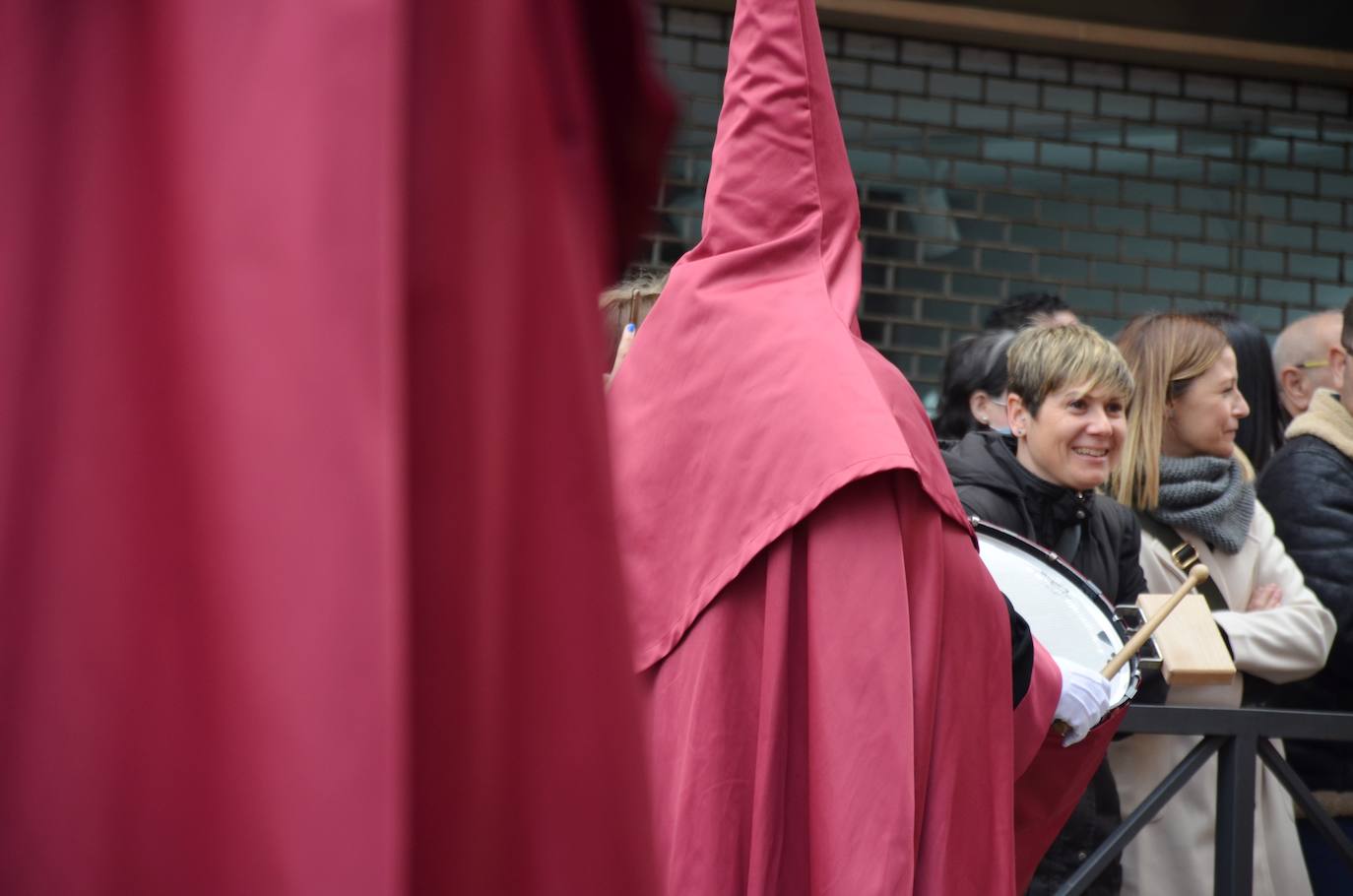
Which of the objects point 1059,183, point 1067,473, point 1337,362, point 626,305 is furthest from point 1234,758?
point 1059,183

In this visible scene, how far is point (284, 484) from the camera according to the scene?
82cm

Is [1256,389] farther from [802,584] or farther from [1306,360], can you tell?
[802,584]

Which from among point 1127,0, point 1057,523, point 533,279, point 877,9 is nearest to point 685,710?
point 1057,523

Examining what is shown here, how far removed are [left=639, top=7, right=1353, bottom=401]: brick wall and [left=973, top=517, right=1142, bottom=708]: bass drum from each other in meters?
4.08

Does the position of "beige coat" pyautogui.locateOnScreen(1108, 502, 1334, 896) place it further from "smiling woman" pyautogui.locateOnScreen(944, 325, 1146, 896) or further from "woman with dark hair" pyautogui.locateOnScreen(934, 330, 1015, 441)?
"woman with dark hair" pyautogui.locateOnScreen(934, 330, 1015, 441)

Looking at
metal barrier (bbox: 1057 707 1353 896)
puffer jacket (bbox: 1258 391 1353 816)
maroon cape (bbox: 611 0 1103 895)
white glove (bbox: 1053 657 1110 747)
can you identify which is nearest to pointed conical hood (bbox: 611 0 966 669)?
maroon cape (bbox: 611 0 1103 895)

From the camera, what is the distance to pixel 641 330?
3129 mm

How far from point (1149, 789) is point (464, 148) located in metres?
3.87

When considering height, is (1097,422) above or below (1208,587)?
above

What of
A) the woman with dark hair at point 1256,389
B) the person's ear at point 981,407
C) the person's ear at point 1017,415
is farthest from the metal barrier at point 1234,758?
the woman with dark hair at point 1256,389

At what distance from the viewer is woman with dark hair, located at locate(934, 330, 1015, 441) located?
4793mm

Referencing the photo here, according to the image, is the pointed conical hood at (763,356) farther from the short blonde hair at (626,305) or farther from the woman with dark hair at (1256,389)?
the woman with dark hair at (1256,389)

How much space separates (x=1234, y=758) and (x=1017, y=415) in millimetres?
1025

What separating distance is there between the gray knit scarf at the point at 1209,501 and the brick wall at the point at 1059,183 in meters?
3.08
